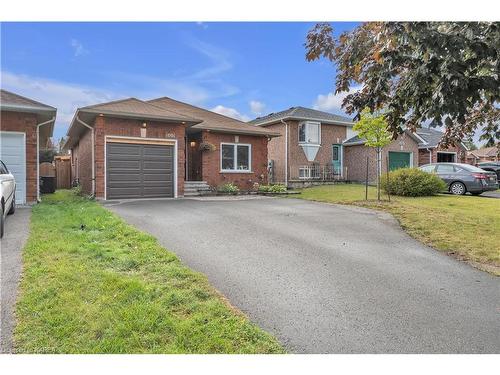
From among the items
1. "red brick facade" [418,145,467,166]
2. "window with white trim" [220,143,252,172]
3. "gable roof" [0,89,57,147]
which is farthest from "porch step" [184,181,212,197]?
"red brick facade" [418,145,467,166]

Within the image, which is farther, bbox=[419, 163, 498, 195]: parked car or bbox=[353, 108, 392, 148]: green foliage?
bbox=[419, 163, 498, 195]: parked car

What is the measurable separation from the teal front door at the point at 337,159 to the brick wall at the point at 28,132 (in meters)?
17.3

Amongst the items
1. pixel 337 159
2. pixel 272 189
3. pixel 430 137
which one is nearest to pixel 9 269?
pixel 272 189

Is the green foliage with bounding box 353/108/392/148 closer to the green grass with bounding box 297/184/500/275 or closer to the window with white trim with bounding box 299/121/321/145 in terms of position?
the green grass with bounding box 297/184/500/275

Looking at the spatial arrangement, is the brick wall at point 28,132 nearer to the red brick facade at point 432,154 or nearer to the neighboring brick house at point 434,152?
the neighboring brick house at point 434,152

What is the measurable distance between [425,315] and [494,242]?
4.11m

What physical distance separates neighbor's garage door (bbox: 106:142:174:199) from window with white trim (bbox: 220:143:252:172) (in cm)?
310

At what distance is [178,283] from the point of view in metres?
3.95

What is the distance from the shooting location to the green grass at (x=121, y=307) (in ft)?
8.95

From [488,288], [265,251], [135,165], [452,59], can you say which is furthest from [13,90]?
[488,288]

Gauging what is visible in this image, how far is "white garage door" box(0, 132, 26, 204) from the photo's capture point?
11172 millimetres

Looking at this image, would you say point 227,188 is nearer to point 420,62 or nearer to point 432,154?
point 420,62

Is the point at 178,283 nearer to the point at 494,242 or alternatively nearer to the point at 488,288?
the point at 488,288

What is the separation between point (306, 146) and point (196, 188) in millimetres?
8664
